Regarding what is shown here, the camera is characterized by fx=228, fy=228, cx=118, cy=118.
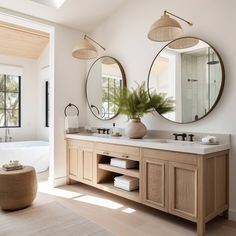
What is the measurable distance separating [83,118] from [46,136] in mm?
2076

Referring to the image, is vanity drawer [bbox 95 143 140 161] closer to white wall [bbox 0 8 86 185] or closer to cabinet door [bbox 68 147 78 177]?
cabinet door [bbox 68 147 78 177]

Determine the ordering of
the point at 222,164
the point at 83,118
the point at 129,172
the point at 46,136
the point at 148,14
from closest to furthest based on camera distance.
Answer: the point at 222,164 → the point at 129,172 → the point at 148,14 → the point at 83,118 → the point at 46,136

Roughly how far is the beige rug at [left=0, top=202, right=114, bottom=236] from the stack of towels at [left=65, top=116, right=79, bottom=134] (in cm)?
136

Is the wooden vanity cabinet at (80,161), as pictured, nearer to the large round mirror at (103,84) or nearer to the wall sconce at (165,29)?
the large round mirror at (103,84)

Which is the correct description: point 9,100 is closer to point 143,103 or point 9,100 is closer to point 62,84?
point 62,84

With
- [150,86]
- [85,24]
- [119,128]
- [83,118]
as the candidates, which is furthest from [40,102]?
[150,86]

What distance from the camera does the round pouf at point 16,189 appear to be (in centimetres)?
267

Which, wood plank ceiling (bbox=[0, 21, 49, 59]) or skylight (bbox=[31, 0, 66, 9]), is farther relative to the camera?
wood plank ceiling (bbox=[0, 21, 49, 59])

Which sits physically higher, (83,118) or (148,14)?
(148,14)

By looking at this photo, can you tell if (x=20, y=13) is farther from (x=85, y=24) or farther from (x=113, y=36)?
(x=113, y=36)

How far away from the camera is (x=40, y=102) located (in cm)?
604

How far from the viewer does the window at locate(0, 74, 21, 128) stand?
5691 mm

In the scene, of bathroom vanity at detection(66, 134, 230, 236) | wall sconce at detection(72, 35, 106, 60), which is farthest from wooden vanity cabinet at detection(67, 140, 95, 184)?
wall sconce at detection(72, 35, 106, 60)

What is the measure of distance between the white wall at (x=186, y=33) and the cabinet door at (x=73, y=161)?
64cm
